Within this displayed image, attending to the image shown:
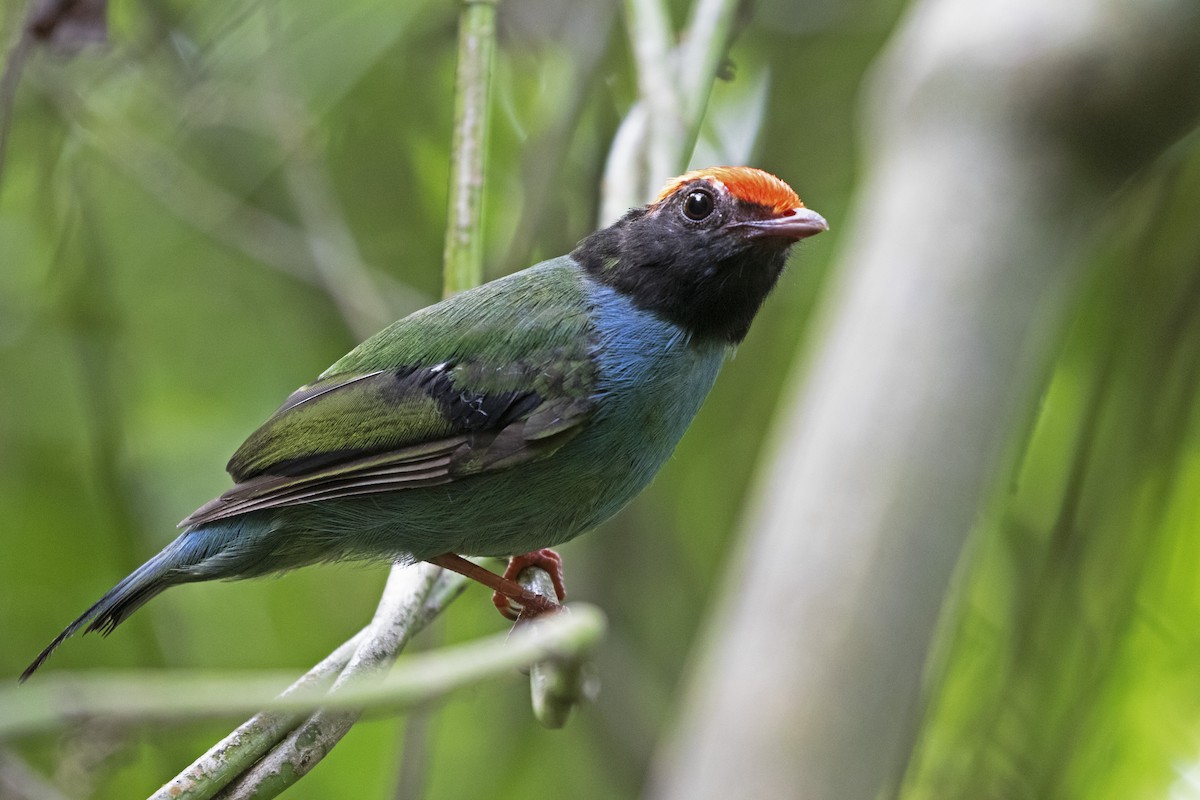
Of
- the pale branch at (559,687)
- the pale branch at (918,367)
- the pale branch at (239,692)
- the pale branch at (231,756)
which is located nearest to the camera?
the pale branch at (918,367)

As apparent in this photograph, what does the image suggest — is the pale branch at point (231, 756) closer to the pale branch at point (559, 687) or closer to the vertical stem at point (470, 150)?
the pale branch at point (559, 687)

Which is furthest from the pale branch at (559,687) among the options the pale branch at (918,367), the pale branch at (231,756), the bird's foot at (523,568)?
the bird's foot at (523,568)

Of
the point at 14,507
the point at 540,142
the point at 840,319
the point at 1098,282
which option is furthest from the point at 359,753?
the point at 840,319

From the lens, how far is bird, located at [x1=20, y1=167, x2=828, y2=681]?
3195 mm

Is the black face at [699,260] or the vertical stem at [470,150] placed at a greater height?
the vertical stem at [470,150]

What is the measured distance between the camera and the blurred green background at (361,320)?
3771 millimetres

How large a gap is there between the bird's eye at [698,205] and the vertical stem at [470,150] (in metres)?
0.60

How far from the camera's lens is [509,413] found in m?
3.25

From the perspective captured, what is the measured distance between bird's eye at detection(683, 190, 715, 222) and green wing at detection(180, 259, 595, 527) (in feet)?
1.31

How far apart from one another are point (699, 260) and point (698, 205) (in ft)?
0.52

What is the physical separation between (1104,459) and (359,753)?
119 inches

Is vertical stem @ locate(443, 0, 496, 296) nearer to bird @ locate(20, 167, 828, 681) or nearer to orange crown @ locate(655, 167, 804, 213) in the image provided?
bird @ locate(20, 167, 828, 681)

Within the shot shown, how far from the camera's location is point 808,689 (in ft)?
3.18

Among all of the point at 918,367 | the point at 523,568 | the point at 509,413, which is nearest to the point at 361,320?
the point at 523,568
